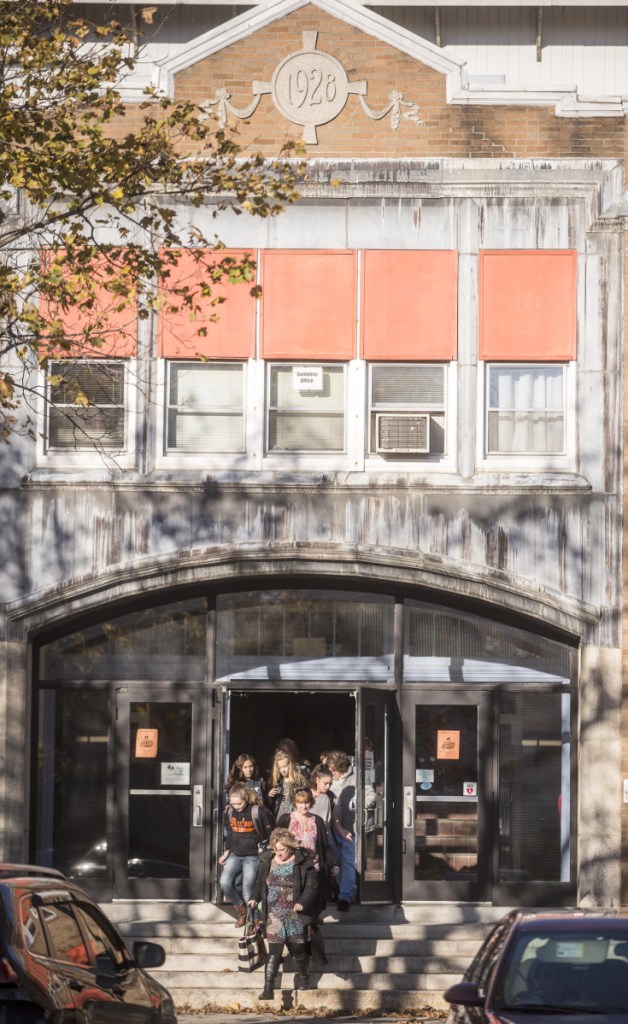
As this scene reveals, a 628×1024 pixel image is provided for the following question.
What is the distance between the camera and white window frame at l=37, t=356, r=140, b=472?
57.1 feet

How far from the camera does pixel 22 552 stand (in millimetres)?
17312

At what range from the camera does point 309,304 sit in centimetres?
1755

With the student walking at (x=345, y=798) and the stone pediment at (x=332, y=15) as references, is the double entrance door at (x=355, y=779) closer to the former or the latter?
the student walking at (x=345, y=798)

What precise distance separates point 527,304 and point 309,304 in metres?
2.39

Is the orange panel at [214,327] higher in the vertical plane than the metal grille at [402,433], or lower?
higher

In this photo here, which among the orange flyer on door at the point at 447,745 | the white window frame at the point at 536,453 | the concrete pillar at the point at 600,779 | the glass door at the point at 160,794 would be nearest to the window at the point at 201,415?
the white window frame at the point at 536,453

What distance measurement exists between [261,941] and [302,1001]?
30.1 inches

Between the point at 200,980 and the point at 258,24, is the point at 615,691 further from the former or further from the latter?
the point at 258,24

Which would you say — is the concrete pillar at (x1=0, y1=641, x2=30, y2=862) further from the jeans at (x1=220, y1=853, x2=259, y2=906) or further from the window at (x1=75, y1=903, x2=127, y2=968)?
the window at (x1=75, y1=903, x2=127, y2=968)

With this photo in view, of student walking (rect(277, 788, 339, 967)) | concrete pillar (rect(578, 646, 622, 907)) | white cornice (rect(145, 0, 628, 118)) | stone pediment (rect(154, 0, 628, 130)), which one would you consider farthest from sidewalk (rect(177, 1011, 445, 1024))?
white cornice (rect(145, 0, 628, 118))

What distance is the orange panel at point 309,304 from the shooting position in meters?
17.5

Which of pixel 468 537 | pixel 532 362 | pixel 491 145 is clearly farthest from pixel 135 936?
pixel 491 145

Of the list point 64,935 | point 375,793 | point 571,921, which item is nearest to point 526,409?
point 375,793

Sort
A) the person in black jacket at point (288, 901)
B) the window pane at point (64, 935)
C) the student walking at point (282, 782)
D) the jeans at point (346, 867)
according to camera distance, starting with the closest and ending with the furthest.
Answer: the window pane at point (64, 935)
the person in black jacket at point (288, 901)
the jeans at point (346, 867)
the student walking at point (282, 782)
